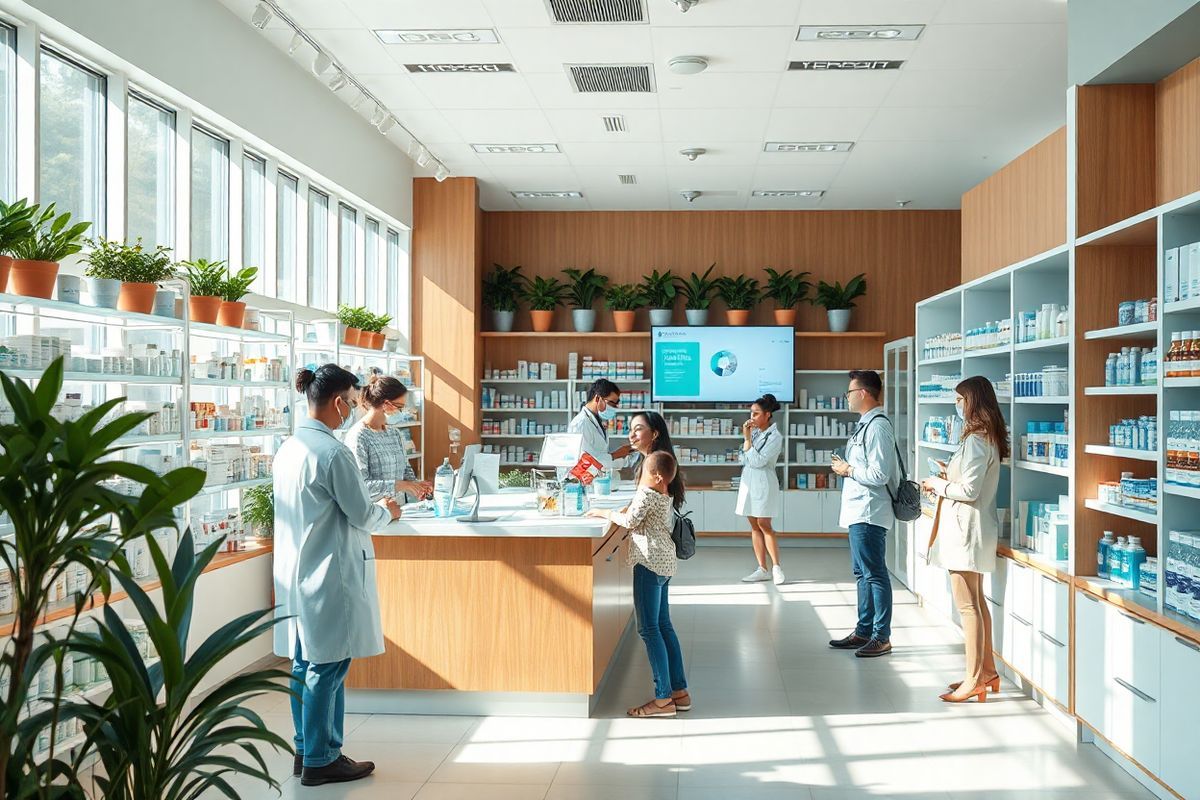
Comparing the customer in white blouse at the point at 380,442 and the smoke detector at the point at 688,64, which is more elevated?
the smoke detector at the point at 688,64

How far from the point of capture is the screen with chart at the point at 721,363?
11164 millimetres

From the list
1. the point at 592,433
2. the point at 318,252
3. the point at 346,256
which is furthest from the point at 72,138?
the point at 592,433

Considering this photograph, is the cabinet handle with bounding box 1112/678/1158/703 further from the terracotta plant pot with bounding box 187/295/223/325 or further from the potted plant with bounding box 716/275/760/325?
the potted plant with bounding box 716/275/760/325

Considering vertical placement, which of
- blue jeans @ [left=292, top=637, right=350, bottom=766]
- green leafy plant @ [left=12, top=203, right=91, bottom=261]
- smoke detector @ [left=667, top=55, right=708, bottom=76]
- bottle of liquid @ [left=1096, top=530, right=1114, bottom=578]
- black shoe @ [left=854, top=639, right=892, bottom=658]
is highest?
smoke detector @ [left=667, top=55, right=708, bottom=76]

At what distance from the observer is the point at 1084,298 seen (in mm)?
4637

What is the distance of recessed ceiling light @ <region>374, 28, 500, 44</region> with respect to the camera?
6043 millimetres

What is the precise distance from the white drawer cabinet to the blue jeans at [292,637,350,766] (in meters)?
3.26

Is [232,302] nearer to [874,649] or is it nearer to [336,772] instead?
[336,772]

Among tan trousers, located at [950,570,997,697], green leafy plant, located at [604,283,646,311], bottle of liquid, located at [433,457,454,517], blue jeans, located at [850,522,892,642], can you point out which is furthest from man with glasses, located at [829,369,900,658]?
green leafy plant, located at [604,283,646,311]

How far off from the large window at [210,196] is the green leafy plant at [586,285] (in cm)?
533

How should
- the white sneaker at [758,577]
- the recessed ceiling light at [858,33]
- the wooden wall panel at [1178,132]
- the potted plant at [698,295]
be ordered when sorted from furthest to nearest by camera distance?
the potted plant at [698,295] → the white sneaker at [758,577] → the recessed ceiling light at [858,33] → the wooden wall panel at [1178,132]

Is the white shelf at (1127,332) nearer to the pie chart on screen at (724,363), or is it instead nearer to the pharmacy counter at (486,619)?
the pharmacy counter at (486,619)

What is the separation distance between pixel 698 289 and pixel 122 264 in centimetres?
763

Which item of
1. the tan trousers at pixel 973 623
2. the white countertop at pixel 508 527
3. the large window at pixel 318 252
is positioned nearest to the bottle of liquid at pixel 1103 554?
the tan trousers at pixel 973 623
